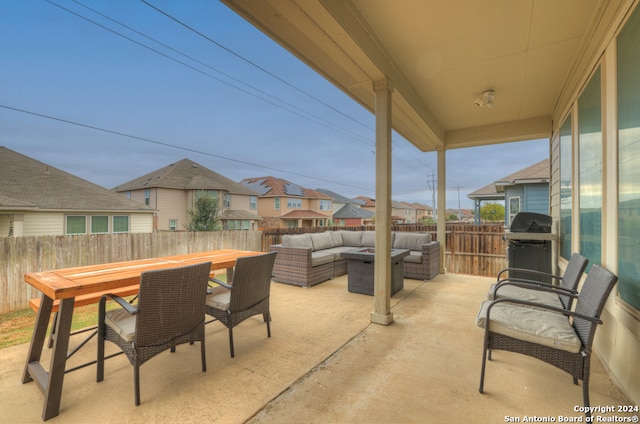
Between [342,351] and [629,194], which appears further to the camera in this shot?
[342,351]

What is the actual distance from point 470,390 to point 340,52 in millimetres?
2946

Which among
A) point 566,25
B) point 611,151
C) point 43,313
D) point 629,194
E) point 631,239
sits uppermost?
point 566,25

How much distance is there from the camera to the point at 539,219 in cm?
417

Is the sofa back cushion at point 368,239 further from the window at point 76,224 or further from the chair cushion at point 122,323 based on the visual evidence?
the window at point 76,224

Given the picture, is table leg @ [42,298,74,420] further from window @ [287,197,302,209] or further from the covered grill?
window @ [287,197,302,209]

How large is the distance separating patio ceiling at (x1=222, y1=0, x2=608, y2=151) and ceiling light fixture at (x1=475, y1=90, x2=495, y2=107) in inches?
2.6

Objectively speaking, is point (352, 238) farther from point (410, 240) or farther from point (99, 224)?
point (99, 224)

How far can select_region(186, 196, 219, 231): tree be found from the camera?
41.6 ft

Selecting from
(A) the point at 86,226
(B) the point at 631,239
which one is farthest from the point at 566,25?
(A) the point at 86,226

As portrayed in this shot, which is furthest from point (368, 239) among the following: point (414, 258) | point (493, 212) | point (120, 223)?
point (493, 212)

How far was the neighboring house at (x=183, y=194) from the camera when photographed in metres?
14.5

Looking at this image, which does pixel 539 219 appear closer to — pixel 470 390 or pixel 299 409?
pixel 470 390

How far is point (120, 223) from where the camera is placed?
31.8ft

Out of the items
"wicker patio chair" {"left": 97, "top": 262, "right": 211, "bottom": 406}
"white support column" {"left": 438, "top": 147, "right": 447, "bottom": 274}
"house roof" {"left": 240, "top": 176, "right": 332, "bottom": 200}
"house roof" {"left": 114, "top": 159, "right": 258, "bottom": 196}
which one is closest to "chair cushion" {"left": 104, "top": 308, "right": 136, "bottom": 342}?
"wicker patio chair" {"left": 97, "top": 262, "right": 211, "bottom": 406}
